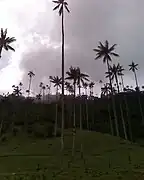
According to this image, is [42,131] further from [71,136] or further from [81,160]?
[81,160]

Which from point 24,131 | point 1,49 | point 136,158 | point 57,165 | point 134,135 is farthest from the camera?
point 134,135

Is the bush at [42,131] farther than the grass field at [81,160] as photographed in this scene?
Yes

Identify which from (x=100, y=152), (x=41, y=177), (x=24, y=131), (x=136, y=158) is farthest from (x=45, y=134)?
(x=41, y=177)

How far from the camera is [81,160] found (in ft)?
142

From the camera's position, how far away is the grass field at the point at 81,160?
95.8 ft

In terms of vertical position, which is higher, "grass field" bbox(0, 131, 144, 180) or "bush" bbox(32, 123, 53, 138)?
"bush" bbox(32, 123, 53, 138)

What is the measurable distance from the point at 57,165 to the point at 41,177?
12318 mm

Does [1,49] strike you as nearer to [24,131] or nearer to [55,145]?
[55,145]

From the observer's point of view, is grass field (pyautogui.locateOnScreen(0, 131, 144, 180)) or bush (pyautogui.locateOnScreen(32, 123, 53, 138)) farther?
bush (pyautogui.locateOnScreen(32, 123, 53, 138))

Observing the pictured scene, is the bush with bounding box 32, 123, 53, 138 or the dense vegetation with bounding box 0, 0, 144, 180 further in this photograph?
the bush with bounding box 32, 123, 53, 138

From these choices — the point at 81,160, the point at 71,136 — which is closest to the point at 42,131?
the point at 71,136

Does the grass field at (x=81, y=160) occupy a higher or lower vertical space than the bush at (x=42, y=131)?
lower

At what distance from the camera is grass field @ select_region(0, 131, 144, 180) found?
29195 mm

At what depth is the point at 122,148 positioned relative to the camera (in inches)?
2143
